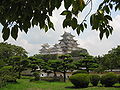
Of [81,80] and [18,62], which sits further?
[18,62]

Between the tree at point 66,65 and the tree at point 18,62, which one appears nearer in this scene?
the tree at point 18,62

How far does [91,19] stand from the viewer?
1.34 metres

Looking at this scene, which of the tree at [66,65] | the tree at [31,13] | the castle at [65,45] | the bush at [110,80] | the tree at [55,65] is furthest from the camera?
the castle at [65,45]

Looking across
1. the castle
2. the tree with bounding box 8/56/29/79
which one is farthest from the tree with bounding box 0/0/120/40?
the castle

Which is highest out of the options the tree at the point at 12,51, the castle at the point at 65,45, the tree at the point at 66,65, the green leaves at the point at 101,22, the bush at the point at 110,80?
the castle at the point at 65,45

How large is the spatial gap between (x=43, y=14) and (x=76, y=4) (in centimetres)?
22

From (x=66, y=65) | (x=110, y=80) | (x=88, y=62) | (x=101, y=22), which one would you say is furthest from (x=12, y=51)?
(x=101, y=22)

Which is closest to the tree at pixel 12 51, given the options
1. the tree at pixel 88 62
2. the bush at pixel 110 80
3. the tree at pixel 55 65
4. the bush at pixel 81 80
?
the tree at pixel 55 65

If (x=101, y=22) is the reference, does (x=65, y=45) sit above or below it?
above

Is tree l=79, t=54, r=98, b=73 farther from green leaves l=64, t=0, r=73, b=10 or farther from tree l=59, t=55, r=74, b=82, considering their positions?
green leaves l=64, t=0, r=73, b=10

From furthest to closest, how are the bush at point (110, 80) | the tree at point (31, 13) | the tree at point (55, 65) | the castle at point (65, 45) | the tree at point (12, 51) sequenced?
the castle at point (65, 45)
the tree at point (12, 51)
the tree at point (55, 65)
the bush at point (110, 80)
the tree at point (31, 13)

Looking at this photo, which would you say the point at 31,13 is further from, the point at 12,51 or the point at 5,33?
the point at 12,51

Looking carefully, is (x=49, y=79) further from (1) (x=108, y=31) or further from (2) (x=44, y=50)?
(2) (x=44, y=50)

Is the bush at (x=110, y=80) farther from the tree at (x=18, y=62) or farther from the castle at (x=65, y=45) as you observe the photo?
the castle at (x=65, y=45)
